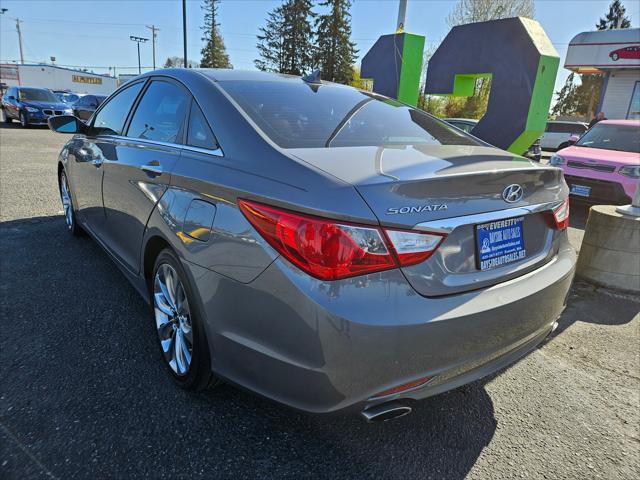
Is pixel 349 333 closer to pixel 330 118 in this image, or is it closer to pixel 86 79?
pixel 330 118

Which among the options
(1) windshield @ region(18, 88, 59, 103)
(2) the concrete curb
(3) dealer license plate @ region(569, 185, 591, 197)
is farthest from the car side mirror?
(1) windshield @ region(18, 88, 59, 103)

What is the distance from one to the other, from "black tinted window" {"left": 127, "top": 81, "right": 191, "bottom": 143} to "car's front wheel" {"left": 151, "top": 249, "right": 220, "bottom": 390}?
0.75m

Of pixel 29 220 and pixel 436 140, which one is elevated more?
pixel 436 140

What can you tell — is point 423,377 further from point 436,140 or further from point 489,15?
point 489,15

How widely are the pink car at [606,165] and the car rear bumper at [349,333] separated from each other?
6022mm

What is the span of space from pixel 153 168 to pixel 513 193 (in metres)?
1.87

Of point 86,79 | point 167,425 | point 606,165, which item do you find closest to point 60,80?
point 86,79

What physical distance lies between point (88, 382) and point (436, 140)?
7.55 ft

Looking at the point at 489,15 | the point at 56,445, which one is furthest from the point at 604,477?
the point at 489,15

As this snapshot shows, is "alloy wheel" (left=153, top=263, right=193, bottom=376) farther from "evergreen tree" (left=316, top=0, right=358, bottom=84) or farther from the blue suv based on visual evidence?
"evergreen tree" (left=316, top=0, right=358, bottom=84)

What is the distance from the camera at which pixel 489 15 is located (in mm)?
28547

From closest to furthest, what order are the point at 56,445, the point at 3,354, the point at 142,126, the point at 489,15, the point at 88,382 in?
the point at 56,445
the point at 88,382
the point at 3,354
the point at 142,126
the point at 489,15

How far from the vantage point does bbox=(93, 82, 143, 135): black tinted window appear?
131 inches

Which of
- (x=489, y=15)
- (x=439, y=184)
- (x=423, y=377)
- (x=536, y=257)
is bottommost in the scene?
(x=423, y=377)
